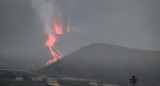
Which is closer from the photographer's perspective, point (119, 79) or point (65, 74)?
point (119, 79)

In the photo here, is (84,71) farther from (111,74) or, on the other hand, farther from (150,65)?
(150,65)

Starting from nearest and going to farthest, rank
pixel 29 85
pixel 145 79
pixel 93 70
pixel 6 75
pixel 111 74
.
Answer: pixel 29 85
pixel 6 75
pixel 145 79
pixel 111 74
pixel 93 70

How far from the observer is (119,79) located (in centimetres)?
16562

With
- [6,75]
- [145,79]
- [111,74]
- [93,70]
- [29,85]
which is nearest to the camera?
[29,85]

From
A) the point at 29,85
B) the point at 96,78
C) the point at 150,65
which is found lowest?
the point at 29,85

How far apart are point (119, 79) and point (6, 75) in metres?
94.9

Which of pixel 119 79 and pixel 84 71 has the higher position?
pixel 84 71

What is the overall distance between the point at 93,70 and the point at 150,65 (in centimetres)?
6201

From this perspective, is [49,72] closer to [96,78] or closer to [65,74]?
[65,74]

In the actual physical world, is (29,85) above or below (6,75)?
below

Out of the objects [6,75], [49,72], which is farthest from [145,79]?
[6,75]

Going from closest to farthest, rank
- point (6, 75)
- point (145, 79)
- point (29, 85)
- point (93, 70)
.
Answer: point (29, 85), point (6, 75), point (145, 79), point (93, 70)

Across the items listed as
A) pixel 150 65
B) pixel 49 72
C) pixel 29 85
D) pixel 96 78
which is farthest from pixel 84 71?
pixel 29 85

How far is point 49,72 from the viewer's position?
196000mm
